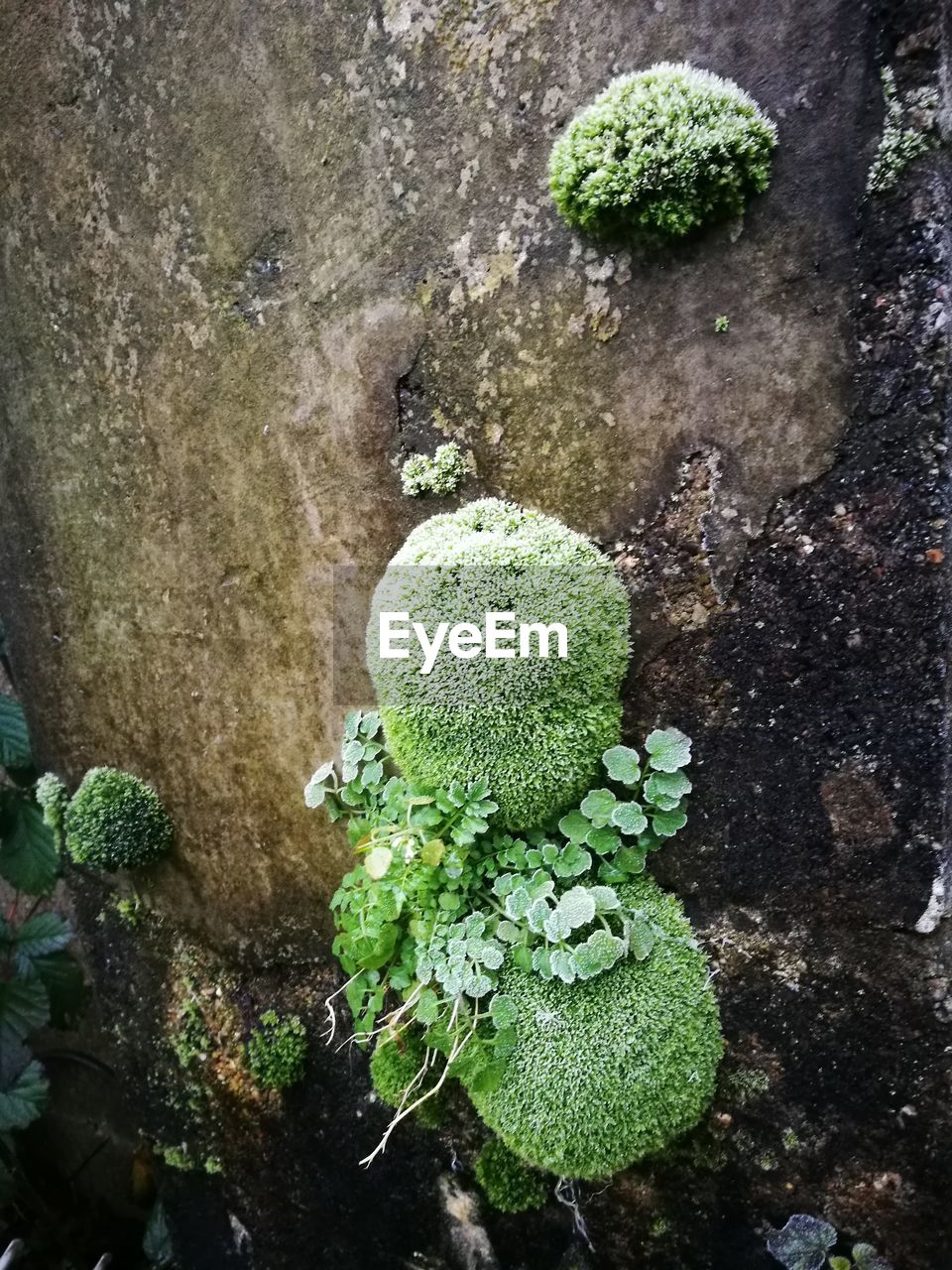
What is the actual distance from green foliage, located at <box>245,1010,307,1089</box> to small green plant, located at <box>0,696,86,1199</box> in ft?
2.38

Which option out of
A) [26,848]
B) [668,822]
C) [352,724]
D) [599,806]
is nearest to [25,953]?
[26,848]

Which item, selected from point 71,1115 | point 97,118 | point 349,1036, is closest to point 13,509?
point 97,118

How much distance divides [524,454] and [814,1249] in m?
1.62

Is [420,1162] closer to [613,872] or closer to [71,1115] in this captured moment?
[613,872]

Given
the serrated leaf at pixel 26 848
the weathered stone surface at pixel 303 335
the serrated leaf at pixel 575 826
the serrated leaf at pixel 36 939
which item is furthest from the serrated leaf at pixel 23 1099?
the serrated leaf at pixel 575 826

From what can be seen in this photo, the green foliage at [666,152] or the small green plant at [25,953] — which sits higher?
the green foliage at [666,152]

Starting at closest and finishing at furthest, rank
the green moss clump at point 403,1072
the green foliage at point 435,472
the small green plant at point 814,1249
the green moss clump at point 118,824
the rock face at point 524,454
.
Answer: the rock face at point 524,454
the small green plant at point 814,1249
the green foliage at point 435,472
the green moss clump at point 403,1072
the green moss clump at point 118,824

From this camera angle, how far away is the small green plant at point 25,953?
247cm

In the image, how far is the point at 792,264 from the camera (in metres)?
1.39

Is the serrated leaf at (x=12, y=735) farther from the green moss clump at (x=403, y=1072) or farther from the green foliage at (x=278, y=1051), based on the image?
the green moss clump at (x=403, y=1072)

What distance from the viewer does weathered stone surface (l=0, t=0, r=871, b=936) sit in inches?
56.3

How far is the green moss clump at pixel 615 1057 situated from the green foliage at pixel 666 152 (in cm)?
126

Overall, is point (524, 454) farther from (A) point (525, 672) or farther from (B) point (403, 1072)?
(B) point (403, 1072)

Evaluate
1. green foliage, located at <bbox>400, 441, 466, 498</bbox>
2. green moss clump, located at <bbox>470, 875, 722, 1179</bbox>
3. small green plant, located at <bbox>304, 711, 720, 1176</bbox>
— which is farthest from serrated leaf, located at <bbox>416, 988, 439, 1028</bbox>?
green foliage, located at <bbox>400, 441, 466, 498</bbox>
